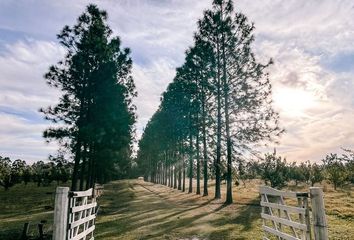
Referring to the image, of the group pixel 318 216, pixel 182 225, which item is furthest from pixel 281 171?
pixel 318 216

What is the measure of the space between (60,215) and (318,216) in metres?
4.30

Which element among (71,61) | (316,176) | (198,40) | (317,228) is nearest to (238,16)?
(198,40)

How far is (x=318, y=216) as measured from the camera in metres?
5.53

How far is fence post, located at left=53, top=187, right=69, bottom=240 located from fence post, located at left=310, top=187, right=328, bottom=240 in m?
4.20

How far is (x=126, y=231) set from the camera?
49.7ft

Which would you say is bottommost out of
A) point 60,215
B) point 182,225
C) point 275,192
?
point 182,225

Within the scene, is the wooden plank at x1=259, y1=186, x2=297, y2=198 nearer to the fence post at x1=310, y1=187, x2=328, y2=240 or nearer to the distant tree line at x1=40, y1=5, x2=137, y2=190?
the fence post at x1=310, y1=187, x2=328, y2=240

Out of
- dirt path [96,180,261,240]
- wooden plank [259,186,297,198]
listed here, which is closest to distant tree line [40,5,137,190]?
dirt path [96,180,261,240]

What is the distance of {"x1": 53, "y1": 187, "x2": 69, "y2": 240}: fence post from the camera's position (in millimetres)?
5879

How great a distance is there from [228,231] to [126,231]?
444 cm

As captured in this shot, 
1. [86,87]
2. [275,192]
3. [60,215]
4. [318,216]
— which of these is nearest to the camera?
[318,216]

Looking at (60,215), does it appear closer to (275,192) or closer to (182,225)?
(275,192)

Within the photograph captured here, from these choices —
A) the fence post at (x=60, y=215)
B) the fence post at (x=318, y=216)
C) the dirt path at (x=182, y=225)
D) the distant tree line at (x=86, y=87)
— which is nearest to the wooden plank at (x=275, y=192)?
the fence post at (x=318, y=216)

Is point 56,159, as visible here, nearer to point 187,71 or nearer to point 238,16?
point 187,71
